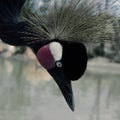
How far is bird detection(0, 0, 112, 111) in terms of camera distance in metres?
1.39

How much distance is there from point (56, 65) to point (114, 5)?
0.81 feet

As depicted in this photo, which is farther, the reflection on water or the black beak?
the reflection on water

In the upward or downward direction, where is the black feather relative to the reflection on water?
upward

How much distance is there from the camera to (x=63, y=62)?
4.62 ft

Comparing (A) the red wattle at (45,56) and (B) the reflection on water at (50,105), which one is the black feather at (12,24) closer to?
(A) the red wattle at (45,56)

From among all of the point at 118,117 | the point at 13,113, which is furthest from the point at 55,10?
the point at 118,117

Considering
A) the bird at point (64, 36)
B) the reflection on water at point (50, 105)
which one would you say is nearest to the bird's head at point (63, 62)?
the bird at point (64, 36)

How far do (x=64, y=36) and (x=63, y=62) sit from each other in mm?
77

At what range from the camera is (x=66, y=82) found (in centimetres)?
141

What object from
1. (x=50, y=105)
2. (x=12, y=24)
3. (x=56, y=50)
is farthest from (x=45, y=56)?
(x=50, y=105)

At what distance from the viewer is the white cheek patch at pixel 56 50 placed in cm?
138

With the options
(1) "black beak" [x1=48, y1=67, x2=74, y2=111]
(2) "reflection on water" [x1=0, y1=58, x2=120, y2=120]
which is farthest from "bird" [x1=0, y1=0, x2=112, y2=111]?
(2) "reflection on water" [x1=0, y1=58, x2=120, y2=120]

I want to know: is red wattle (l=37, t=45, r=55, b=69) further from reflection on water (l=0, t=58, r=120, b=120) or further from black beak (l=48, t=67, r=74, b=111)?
reflection on water (l=0, t=58, r=120, b=120)

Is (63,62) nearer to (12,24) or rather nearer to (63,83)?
(63,83)
